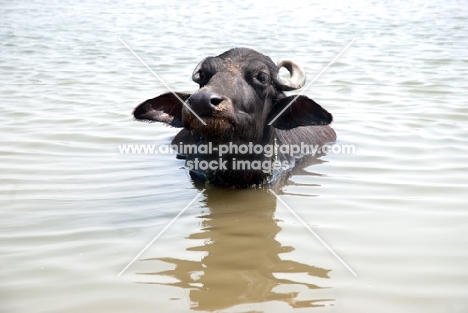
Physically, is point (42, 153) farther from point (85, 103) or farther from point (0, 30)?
point (0, 30)

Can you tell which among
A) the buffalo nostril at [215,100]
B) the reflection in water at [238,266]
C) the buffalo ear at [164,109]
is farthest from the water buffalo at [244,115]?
the reflection in water at [238,266]

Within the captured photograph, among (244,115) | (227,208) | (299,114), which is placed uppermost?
(244,115)

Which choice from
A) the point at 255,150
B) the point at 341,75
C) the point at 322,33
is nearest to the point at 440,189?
the point at 255,150

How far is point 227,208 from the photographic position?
449cm

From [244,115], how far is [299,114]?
71 centimetres

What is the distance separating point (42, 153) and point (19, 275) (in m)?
2.66

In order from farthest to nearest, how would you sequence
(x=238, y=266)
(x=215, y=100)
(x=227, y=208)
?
(x=227, y=208) < (x=215, y=100) < (x=238, y=266)

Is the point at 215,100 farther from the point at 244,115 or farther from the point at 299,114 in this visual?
the point at 299,114

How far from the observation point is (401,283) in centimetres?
320

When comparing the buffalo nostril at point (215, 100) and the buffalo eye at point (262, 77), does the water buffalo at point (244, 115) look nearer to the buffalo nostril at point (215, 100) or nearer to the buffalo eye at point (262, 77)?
the buffalo eye at point (262, 77)

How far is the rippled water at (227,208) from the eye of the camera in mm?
3125

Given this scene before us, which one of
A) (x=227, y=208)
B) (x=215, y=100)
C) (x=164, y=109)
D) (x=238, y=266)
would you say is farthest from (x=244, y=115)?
(x=238, y=266)

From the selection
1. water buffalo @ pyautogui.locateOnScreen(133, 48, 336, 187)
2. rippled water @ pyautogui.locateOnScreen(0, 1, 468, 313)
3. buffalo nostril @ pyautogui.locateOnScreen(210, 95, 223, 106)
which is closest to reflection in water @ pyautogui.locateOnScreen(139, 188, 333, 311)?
rippled water @ pyautogui.locateOnScreen(0, 1, 468, 313)

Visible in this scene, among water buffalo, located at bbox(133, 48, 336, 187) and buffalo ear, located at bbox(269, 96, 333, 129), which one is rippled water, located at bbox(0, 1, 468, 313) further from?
buffalo ear, located at bbox(269, 96, 333, 129)
